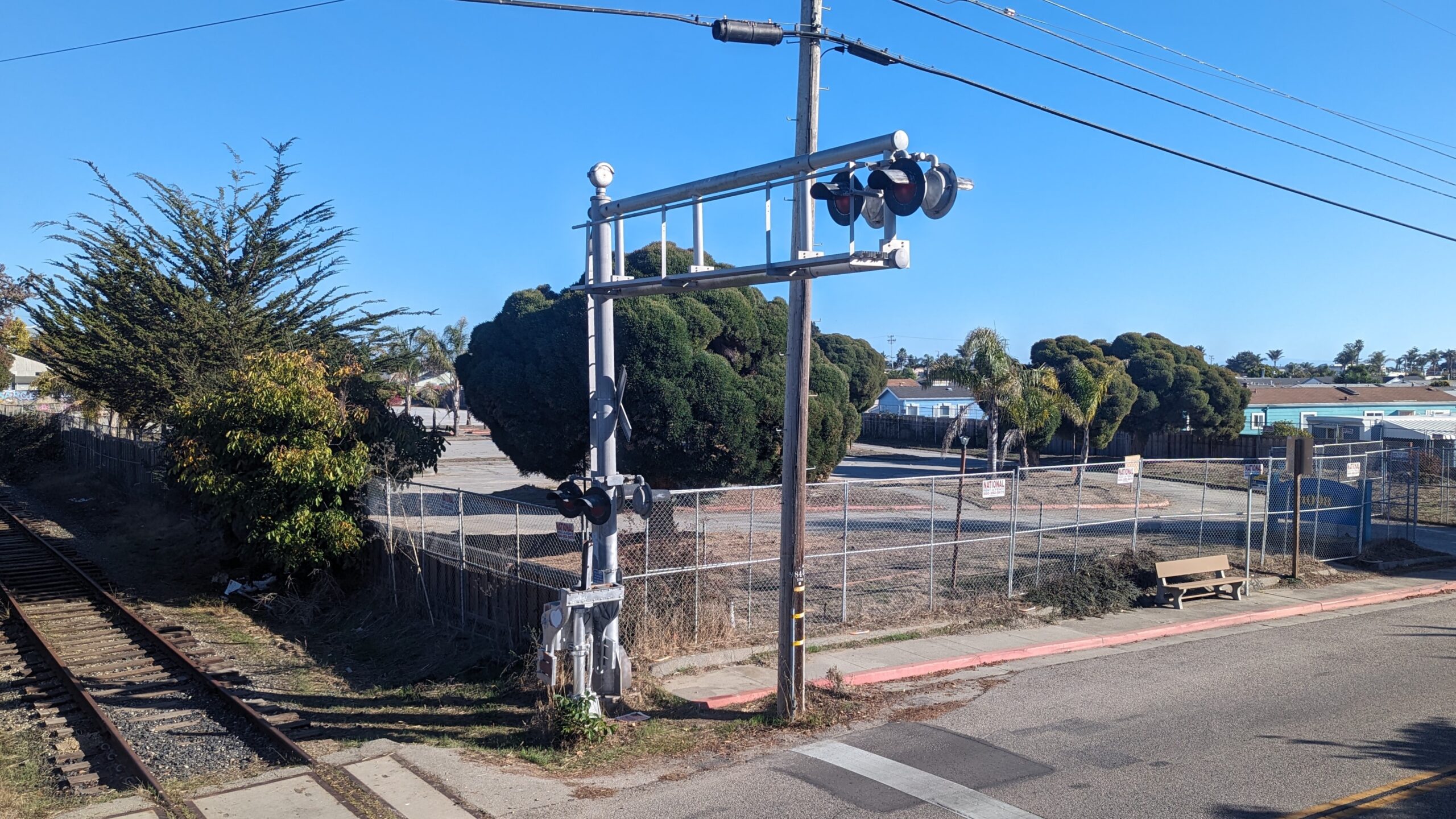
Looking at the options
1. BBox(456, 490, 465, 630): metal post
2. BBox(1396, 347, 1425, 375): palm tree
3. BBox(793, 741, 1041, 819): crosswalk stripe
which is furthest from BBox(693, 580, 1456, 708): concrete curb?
BBox(1396, 347, 1425, 375): palm tree

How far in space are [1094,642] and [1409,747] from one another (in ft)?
16.6

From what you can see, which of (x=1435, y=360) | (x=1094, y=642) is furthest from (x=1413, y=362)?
(x=1094, y=642)

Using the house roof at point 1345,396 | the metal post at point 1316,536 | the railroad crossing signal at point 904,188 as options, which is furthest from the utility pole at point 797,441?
the house roof at point 1345,396

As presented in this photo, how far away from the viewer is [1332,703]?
10844 mm

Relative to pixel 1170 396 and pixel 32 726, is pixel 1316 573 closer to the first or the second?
pixel 32 726

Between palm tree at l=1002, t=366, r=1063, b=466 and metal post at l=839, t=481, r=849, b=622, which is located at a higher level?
palm tree at l=1002, t=366, r=1063, b=466

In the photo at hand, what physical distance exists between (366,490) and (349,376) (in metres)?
2.20

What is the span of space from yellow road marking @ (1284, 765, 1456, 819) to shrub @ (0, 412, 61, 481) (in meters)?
42.9

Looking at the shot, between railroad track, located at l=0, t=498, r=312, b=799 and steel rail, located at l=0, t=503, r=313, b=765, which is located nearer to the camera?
railroad track, located at l=0, t=498, r=312, b=799

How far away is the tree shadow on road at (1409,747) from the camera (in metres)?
8.74

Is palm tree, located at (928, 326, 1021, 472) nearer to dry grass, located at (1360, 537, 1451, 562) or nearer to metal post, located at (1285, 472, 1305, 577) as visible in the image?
metal post, located at (1285, 472, 1305, 577)

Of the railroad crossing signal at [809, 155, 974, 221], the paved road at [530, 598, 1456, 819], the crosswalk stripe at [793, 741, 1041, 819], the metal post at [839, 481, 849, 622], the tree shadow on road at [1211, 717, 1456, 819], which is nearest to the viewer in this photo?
the railroad crossing signal at [809, 155, 974, 221]

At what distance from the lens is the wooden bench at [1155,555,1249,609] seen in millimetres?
16562

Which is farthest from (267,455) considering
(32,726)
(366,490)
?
(32,726)
